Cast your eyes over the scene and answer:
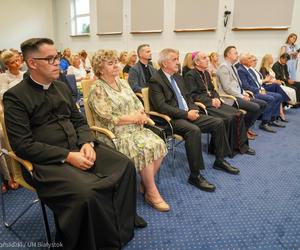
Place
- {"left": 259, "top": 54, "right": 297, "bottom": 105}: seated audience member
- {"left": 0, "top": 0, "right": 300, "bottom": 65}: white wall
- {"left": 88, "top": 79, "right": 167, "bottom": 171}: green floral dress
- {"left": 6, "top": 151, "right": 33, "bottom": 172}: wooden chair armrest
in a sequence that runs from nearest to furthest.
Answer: {"left": 6, "top": 151, "right": 33, "bottom": 172}: wooden chair armrest < {"left": 88, "top": 79, "right": 167, "bottom": 171}: green floral dress < {"left": 259, "top": 54, "right": 297, "bottom": 105}: seated audience member < {"left": 0, "top": 0, "right": 300, "bottom": 65}: white wall

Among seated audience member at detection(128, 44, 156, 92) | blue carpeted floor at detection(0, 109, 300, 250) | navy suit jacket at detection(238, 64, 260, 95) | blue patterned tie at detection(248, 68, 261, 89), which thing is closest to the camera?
blue carpeted floor at detection(0, 109, 300, 250)

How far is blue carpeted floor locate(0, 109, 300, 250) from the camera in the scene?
1.77m

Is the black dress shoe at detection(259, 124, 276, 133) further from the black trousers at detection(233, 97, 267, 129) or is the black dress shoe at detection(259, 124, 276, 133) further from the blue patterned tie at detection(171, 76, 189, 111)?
the blue patterned tie at detection(171, 76, 189, 111)

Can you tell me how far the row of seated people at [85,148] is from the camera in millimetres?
1412

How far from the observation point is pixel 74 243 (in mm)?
1404

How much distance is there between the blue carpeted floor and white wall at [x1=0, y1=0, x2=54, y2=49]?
358 inches

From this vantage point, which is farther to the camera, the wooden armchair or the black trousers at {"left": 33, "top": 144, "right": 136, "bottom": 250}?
the wooden armchair

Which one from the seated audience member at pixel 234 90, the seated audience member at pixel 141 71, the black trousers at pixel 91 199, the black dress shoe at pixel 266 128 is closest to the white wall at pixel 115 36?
the black dress shoe at pixel 266 128

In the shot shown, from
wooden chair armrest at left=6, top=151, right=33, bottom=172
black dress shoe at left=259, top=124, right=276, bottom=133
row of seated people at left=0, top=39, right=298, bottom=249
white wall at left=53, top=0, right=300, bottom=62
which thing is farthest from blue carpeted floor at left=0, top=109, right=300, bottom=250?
white wall at left=53, top=0, right=300, bottom=62

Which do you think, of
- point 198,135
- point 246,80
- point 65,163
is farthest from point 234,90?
point 65,163

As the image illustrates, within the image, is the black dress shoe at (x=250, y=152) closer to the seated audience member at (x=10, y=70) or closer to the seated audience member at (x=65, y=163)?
the seated audience member at (x=65, y=163)

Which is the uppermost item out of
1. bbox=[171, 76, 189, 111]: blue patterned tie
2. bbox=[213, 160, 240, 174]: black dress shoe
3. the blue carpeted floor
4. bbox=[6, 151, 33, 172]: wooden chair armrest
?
bbox=[171, 76, 189, 111]: blue patterned tie

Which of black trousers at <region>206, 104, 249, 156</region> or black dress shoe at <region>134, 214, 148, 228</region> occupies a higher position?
black trousers at <region>206, 104, 249, 156</region>

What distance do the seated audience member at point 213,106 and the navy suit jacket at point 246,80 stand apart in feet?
3.20
